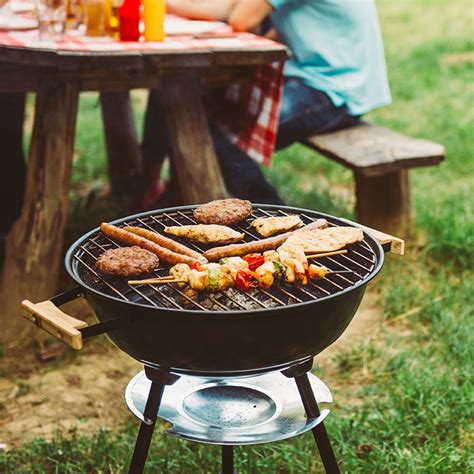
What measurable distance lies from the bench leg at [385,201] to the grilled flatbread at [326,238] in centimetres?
212

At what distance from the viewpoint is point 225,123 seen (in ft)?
15.7

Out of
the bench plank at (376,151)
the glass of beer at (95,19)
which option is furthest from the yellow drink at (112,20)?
the bench plank at (376,151)

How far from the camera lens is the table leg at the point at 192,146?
160 inches

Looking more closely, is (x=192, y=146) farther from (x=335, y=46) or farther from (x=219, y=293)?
(x=219, y=293)

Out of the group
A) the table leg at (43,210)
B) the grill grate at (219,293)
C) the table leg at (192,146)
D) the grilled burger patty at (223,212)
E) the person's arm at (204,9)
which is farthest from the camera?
the person's arm at (204,9)

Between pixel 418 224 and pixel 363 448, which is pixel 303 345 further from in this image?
pixel 418 224

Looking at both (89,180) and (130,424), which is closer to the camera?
(130,424)

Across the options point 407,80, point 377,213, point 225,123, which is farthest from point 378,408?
point 407,80

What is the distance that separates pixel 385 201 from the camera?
465 centimetres

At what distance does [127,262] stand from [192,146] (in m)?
1.96

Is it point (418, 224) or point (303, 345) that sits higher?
point (303, 345)

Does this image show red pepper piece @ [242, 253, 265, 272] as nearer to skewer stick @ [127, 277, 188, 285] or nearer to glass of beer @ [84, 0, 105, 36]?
skewer stick @ [127, 277, 188, 285]

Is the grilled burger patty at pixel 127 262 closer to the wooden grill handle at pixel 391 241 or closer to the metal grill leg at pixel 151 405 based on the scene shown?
the metal grill leg at pixel 151 405

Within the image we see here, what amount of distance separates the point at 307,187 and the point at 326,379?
228cm
